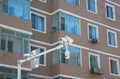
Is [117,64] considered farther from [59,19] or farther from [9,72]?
[9,72]

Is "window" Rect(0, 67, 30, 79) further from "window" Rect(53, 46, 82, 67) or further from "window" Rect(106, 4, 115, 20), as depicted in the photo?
"window" Rect(106, 4, 115, 20)

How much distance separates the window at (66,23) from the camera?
1197 inches

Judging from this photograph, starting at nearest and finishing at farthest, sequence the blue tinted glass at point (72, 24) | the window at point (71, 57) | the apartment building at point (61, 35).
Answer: the apartment building at point (61, 35)
the window at point (71, 57)
the blue tinted glass at point (72, 24)

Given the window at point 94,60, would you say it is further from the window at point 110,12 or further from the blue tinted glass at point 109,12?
the blue tinted glass at point 109,12

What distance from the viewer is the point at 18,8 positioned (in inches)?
1062

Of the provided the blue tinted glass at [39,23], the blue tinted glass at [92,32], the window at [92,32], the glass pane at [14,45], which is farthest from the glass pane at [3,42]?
the blue tinted glass at [92,32]

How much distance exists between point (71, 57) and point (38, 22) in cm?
446

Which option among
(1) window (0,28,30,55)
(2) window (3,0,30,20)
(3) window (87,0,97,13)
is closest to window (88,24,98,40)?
(3) window (87,0,97,13)

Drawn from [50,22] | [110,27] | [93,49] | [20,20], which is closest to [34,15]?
[50,22]

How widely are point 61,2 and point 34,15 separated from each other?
9.05 feet

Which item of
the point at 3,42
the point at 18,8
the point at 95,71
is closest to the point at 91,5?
the point at 95,71

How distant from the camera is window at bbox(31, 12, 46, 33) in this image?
30.5m

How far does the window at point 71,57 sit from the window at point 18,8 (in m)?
4.55

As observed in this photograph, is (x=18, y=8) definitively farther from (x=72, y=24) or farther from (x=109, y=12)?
(x=109, y=12)
